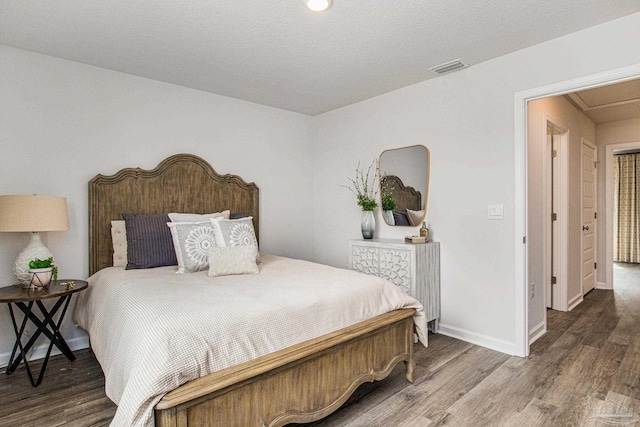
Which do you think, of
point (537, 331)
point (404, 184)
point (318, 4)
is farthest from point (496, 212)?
point (318, 4)

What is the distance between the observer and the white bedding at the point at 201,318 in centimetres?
142

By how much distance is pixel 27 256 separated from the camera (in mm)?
2547

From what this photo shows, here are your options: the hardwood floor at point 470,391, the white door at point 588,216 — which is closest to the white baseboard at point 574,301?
the white door at point 588,216

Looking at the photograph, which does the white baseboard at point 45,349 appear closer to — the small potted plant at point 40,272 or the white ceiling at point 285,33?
the small potted plant at point 40,272

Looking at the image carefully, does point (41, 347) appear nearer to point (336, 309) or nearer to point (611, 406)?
point (336, 309)

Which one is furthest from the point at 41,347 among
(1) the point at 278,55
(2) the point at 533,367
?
(2) the point at 533,367

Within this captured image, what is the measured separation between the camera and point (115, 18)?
230 centimetres

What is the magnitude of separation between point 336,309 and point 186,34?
2.14 m

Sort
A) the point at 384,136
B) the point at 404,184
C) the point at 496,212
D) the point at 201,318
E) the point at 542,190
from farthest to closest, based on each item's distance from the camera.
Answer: the point at 384,136, the point at 404,184, the point at 542,190, the point at 496,212, the point at 201,318

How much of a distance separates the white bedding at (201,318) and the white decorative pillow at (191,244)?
0.12 m

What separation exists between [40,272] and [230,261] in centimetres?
130

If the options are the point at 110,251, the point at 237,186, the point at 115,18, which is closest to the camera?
the point at 115,18

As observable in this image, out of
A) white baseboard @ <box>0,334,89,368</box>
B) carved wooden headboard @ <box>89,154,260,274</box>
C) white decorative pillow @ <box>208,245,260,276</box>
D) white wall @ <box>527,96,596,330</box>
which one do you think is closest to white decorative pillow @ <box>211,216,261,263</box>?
white decorative pillow @ <box>208,245,260,276</box>

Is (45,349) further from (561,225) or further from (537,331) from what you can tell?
(561,225)
